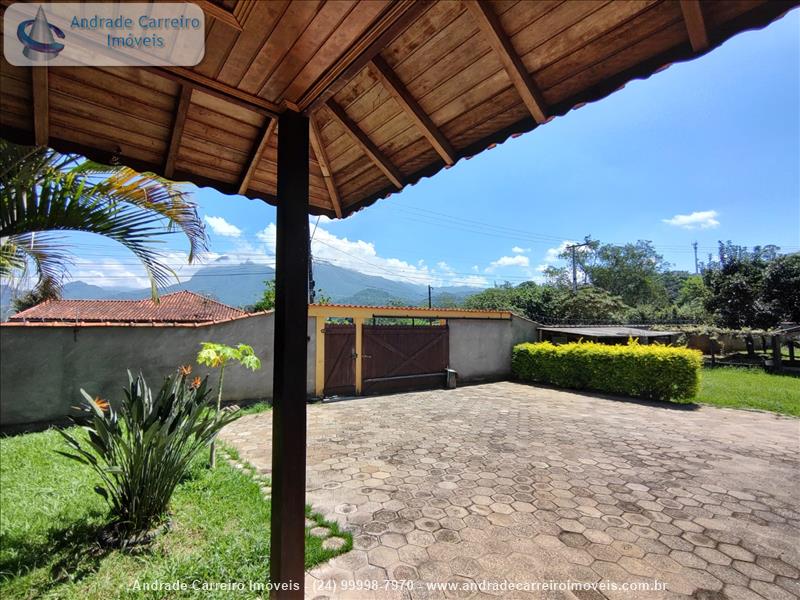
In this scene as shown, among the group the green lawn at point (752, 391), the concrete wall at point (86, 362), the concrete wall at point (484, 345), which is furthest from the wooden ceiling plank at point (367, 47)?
the green lawn at point (752, 391)

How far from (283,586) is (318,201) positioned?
2066 mm

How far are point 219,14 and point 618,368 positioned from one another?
9.64m

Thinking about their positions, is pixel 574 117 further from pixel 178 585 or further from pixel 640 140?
pixel 640 140

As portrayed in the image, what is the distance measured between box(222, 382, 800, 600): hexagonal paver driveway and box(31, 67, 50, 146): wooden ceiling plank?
263 centimetres

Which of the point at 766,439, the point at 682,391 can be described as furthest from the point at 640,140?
the point at 766,439

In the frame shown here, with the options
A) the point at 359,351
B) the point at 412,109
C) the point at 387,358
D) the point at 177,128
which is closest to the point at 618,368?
the point at 387,358

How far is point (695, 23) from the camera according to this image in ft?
2.90

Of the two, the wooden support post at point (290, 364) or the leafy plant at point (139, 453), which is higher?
the wooden support post at point (290, 364)

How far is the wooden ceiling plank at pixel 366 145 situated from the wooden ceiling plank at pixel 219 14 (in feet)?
2.28

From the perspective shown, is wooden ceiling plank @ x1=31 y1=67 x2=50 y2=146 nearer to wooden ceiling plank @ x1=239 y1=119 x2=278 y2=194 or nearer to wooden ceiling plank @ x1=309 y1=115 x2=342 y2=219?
wooden ceiling plank @ x1=239 y1=119 x2=278 y2=194

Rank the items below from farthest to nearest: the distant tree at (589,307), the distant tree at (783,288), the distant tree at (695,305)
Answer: the distant tree at (589,307), the distant tree at (695,305), the distant tree at (783,288)

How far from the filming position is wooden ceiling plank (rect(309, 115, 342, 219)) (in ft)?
6.12

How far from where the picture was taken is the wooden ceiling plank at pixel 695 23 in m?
0.85

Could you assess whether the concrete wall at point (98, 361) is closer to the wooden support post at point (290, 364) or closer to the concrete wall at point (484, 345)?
the concrete wall at point (484, 345)
